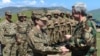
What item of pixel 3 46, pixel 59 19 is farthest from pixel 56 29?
pixel 3 46

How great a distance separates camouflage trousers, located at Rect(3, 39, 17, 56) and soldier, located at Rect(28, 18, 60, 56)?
25.1ft

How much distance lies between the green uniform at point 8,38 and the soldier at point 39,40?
25.3 feet

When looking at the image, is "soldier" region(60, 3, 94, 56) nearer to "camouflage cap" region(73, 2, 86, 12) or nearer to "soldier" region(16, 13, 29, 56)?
"camouflage cap" region(73, 2, 86, 12)

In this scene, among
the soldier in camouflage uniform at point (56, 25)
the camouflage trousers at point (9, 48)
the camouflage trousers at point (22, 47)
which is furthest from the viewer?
the soldier in camouflage uniform at point (56, 25)

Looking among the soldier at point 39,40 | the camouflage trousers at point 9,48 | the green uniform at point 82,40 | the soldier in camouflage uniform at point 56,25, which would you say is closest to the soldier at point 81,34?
the green uniform at point 82,40

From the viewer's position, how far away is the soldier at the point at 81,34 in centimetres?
878

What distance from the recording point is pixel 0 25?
17.8 metres

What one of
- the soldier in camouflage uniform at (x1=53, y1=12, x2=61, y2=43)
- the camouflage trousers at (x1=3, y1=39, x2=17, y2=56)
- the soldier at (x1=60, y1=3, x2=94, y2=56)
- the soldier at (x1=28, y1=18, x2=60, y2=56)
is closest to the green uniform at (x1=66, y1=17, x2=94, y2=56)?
the soldier at (x1=60, y1=3, x2=94, y2=56)

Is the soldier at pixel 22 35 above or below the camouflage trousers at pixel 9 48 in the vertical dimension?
above

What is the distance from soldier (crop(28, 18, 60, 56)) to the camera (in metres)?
9.79

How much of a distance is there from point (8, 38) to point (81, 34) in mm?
9112

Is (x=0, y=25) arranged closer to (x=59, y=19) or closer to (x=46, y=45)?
(x=46, y=45)

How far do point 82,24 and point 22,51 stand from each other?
844 cm

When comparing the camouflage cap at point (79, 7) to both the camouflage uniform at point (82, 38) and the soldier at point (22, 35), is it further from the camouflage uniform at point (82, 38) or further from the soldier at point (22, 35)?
the soldier at point (22, 35)
